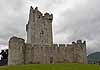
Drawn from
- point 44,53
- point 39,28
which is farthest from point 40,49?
point 39,28

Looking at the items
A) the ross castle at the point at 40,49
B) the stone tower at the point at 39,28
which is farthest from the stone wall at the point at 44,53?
the stone tower at the point at 39,28

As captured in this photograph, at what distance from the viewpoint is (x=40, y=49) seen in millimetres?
52031

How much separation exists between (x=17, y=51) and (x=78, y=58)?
48.5 feet

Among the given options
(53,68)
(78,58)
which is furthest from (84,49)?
(53,68)

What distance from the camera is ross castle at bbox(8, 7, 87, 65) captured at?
4947cm

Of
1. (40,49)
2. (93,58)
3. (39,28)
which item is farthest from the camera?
(93,58)

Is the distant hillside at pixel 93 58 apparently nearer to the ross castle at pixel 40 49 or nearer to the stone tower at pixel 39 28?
the ross castle at pixel 40 49

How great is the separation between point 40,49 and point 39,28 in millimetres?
9937

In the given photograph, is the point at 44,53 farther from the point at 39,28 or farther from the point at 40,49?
the point at 39,28

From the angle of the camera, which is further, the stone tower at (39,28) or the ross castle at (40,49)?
the stone tower at (39,28)

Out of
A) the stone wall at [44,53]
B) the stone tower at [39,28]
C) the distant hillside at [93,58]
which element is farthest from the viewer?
the distant hillside at [93,58]

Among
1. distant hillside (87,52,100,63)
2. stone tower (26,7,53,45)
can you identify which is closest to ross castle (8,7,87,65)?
stone tower (26,7,53,45)

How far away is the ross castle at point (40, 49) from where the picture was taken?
162ft

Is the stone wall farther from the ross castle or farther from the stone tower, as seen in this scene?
the stone tower
